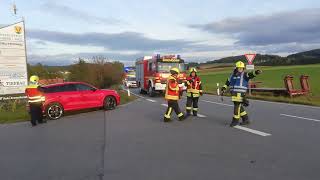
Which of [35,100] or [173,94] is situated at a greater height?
[173,94]

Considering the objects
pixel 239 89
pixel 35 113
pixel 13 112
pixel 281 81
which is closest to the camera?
pixel 239 89

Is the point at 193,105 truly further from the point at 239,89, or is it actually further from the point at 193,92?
the point at 239,89

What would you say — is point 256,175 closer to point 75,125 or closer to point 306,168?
point 306,168

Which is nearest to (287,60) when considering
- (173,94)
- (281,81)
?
(281,81)

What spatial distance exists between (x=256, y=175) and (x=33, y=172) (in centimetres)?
376

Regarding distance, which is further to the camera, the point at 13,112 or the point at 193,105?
the point at 13,112

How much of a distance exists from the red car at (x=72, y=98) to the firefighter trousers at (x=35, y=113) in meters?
1.30

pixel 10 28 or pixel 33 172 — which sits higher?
pixel 10 28

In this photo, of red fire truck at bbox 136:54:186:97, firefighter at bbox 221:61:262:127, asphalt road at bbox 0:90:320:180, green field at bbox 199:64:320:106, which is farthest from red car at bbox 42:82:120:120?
green field at bbox 199:64:320:106

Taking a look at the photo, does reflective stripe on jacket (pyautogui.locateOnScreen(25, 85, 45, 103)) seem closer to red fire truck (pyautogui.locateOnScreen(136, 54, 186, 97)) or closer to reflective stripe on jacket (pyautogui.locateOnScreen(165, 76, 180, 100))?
reflective stripe on jacket (pyautogui.locateOnScreen(165, 76, 180, 100))

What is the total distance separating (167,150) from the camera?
9008 millimetres

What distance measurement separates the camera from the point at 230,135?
10.7 m

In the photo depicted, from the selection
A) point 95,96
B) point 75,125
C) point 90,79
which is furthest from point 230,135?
point 90,79

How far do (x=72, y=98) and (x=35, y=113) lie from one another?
289cm
